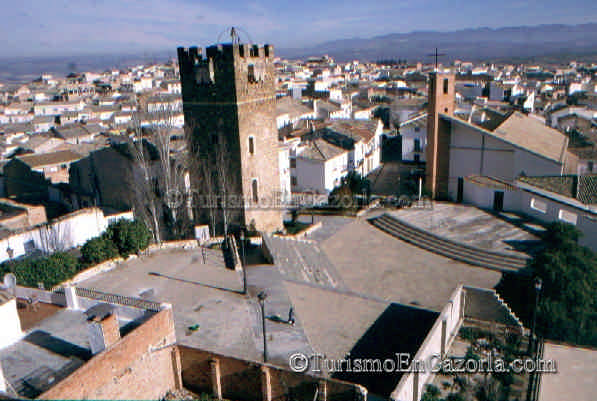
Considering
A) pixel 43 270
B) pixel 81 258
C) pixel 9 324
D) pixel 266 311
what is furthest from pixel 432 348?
pixel 81 258

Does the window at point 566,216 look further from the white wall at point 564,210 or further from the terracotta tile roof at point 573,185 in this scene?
the terracotta tile roof at point 573,185

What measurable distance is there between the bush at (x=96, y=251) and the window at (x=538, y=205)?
70.0ft

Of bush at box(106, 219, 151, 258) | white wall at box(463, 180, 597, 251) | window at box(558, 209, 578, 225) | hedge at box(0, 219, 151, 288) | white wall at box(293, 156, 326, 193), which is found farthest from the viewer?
white wall at box(293, 156, 326, 193)

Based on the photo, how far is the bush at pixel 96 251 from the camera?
18.2 metres

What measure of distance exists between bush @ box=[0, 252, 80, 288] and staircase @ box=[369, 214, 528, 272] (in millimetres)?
15916

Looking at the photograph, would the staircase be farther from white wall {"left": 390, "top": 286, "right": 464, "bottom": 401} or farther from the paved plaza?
white wall {"left": 390, "top": 286, "right": 464, "bottom": 401}

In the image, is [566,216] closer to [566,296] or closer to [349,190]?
[566,296]

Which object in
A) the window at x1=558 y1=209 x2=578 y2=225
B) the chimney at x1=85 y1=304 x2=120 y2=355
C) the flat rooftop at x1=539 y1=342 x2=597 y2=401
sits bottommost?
the flat rooftop at x1=539 y1=342 x2=597 y2=401

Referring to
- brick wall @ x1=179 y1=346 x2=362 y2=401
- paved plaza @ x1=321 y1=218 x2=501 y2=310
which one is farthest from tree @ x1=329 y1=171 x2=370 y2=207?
brick wall @ x1=179 y1=346 x2=362 y2=401

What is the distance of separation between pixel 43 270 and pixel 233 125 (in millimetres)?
A: 9961

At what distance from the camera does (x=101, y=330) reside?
34.4ft

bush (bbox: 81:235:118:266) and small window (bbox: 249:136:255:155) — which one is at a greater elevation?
small window (bbox: 249:136:255:155)

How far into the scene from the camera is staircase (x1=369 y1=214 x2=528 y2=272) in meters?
20.8

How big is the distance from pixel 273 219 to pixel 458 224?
9.95 m
